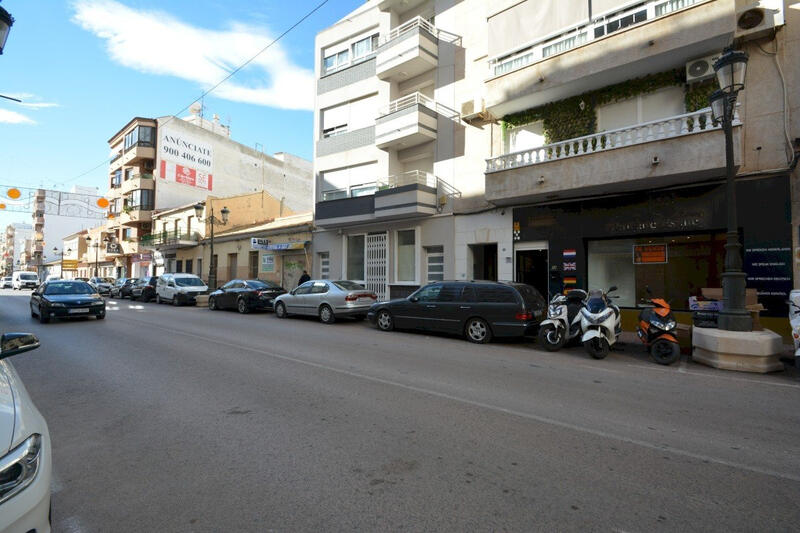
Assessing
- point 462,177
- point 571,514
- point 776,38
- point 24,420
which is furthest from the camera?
point 462,177

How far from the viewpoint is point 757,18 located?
32.9 ft

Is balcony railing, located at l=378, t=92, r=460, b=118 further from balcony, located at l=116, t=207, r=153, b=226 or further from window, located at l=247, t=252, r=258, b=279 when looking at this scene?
balcony, located at l=116, t=207, r=153, b=226

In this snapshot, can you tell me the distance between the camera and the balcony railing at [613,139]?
10.2 meters

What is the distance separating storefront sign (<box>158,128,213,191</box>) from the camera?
37.2 meters

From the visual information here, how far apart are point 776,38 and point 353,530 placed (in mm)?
14253

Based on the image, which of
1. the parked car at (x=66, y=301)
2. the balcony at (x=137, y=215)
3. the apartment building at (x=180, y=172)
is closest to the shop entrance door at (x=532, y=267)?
the parked car at (x=66, y=301)

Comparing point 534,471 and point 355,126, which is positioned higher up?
point 355,126

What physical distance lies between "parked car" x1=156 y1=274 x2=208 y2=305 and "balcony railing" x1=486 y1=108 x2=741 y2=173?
16.1 m

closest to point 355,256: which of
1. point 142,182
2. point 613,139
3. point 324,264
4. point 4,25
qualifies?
point 324,264

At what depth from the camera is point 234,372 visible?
6395 mm

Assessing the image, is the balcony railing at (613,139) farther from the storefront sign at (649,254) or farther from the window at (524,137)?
the storefront sign at (649,254)

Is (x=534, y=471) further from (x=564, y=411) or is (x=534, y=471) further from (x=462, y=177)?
(x=462, y=177)

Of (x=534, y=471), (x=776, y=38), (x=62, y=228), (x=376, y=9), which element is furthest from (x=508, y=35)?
(x=62, y=228)

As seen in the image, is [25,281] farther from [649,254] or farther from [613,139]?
[649,254]
